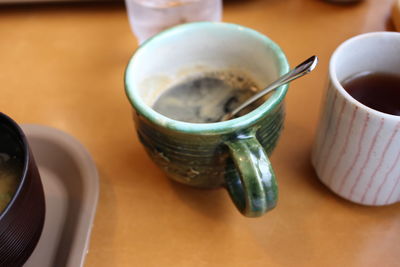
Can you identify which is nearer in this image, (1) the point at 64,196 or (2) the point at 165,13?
(1) the point at 64,196

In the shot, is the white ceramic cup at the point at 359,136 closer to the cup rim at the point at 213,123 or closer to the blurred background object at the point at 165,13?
the cup rim at the point at 213,123

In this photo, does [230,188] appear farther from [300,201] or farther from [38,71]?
[38,71]

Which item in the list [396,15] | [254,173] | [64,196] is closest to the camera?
[254,173]

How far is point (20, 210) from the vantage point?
352 mm

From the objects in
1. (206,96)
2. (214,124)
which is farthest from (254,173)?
(206,96)

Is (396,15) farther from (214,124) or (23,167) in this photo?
(23,167)

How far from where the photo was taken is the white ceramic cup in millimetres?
363

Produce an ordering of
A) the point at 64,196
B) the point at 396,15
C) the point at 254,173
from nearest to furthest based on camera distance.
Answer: the point at 254,173, the point at 64,196, the point at 396,15

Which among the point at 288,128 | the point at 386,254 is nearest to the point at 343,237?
the point at 386,254

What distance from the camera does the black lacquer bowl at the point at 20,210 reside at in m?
0.34

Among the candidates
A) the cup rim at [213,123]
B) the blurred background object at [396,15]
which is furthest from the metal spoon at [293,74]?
the blurred background object at [396,15]

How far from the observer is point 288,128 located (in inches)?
20.5

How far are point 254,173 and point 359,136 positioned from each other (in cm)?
10

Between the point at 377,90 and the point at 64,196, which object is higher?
the point at 377,90
